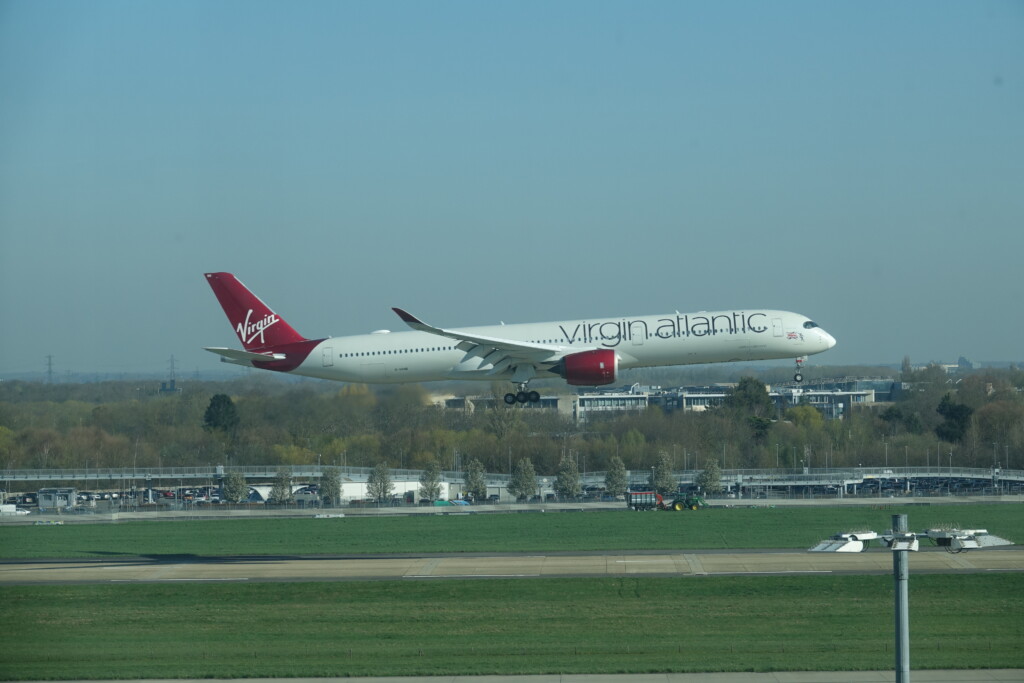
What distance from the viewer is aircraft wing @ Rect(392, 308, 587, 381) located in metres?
57.0

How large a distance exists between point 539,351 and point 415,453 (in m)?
48.1

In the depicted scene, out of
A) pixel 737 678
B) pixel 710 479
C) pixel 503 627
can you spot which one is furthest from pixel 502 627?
pixel 710 479

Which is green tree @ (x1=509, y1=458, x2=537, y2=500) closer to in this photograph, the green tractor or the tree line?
the tree line

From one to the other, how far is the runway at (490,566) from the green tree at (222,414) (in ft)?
136

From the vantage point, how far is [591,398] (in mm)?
148125

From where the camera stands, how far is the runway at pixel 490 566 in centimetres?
4578

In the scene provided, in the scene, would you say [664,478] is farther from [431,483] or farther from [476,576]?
[476,576]

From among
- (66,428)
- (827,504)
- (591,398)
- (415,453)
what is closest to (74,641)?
(827,504)

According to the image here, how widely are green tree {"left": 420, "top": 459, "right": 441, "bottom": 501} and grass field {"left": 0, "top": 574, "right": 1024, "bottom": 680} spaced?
51444 mm

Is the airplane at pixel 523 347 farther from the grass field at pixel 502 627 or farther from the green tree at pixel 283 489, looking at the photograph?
the green tree at pixel 283 489

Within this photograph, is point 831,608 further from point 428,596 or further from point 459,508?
point 459,508

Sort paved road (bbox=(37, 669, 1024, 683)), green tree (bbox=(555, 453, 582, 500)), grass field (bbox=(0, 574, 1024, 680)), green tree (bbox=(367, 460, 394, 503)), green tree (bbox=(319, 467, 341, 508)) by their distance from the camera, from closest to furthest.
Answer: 1. paved road (bbox=(37, 669, 1024, 683))
2. grass field (bbox=(0, 574, 1024, 680))
3. green tree (bbox=(319, 467, 341, 508))
4. green tree (bbox=(367, 460, 394, 503))
5. green tree (bbox=(555, 453, 582, 500))

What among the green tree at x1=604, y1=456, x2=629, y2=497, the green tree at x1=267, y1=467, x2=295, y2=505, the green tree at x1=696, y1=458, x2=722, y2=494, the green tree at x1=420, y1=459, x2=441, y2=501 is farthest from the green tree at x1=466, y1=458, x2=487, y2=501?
the green tree at x1=696, y1=458, x2=722, y2=494

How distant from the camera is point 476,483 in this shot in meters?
97.4
